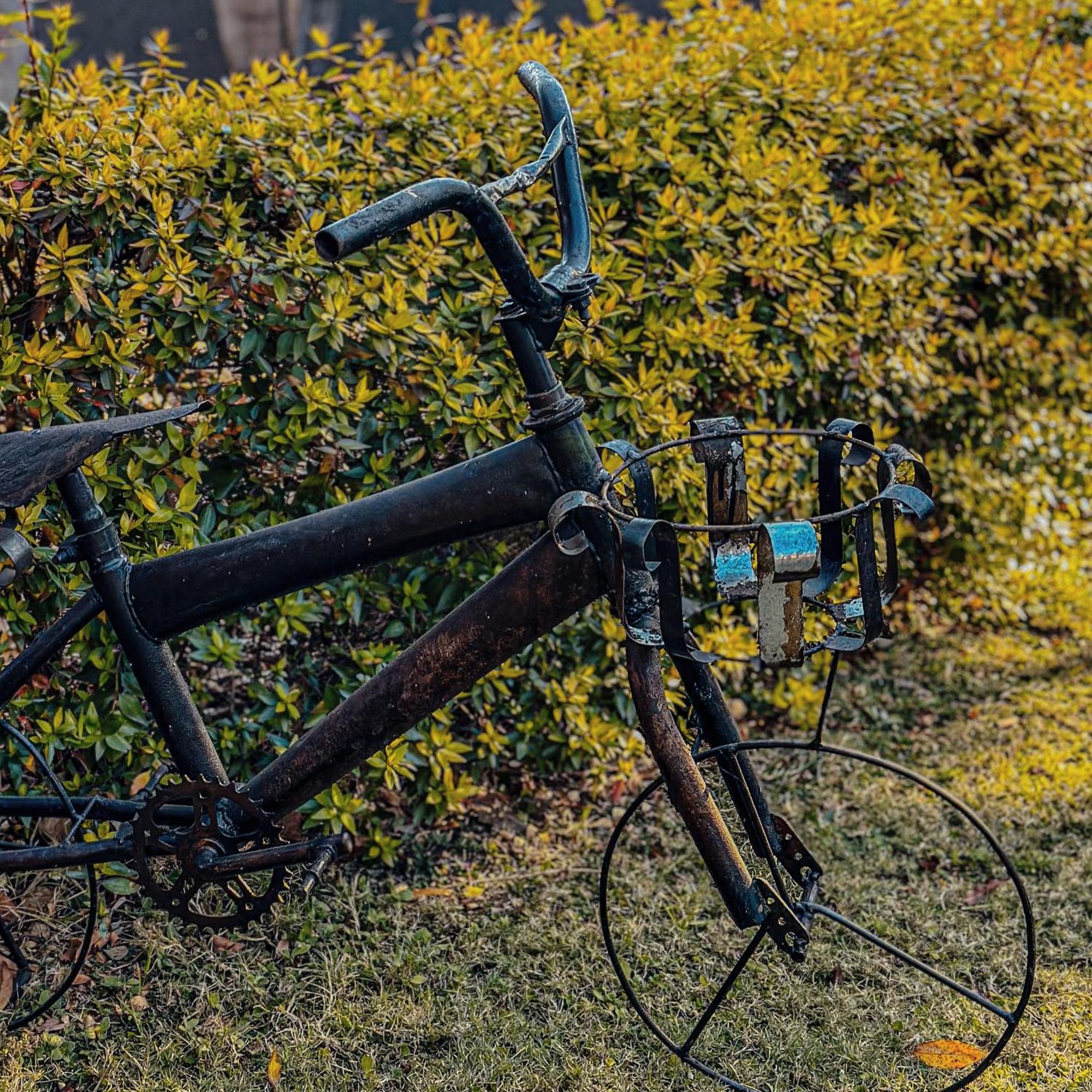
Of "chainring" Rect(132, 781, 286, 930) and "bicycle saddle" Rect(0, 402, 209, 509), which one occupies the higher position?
"bicycle saddle" Rect(0, 402, 209, 509)

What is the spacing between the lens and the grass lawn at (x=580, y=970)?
2.39 metres

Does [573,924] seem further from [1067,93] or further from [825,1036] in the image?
[1067,93]

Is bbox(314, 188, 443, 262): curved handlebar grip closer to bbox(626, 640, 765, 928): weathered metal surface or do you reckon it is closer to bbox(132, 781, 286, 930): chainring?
bbox(626, 640, 765, 928): weathered metal surface

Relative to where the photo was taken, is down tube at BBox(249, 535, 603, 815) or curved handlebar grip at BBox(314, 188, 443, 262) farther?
down tube at BBox(249, 535, 603, 815)

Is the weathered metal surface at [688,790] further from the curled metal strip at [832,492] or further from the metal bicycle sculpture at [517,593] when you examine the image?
the curled metal strip at [832,492]

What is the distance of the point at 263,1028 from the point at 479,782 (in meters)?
0.93

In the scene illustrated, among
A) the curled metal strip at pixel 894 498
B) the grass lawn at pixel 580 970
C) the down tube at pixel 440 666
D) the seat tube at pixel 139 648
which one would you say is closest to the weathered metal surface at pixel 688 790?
the down tube at pixel 440 666

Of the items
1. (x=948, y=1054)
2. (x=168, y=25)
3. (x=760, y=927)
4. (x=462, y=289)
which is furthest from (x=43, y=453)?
(x=168, y=25)

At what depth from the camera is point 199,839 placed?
7.28ft

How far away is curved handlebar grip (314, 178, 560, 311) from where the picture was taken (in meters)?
1.54

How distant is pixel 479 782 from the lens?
324cm

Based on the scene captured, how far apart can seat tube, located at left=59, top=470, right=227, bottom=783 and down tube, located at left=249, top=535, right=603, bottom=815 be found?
0.47 feet

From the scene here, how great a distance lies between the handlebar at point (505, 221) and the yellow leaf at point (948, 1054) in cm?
173

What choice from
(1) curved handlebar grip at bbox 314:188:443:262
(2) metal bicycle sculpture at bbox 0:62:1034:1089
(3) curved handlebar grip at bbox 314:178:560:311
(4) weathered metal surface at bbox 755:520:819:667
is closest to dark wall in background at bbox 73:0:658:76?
(2) metal bicycle sculpture at bbox 0:62:1034:1089
